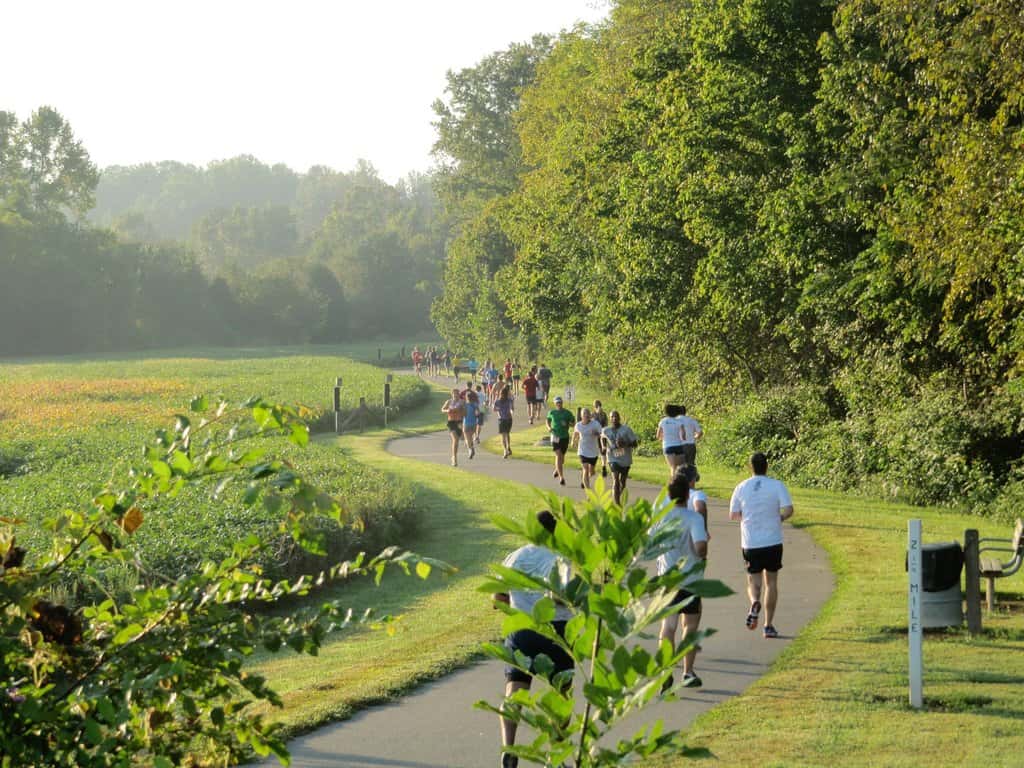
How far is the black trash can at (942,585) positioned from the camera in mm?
11191

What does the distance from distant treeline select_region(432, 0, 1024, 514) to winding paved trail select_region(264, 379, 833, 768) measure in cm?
602

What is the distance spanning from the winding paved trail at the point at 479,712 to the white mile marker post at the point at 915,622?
4.70ft

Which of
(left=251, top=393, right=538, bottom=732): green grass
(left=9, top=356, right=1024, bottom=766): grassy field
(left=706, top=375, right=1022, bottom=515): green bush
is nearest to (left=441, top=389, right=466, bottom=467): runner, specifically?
(left=9, top=356, right=1024, bottom=766): grassy field

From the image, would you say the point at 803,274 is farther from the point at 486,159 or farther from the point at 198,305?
the point at 198,305

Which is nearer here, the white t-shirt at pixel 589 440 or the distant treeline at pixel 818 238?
the distant treeline at pixel 818 238

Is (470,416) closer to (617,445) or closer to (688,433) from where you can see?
(617,445)

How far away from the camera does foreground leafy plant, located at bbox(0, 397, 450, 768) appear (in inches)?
148

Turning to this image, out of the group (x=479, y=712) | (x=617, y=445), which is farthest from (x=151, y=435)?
(x=479, y=712)

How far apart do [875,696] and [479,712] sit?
10.3ft

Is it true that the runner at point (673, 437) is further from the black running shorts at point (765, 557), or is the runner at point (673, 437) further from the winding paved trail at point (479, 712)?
the black running shorts at point (765, 557)

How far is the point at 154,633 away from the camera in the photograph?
406cm

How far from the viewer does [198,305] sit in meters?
120

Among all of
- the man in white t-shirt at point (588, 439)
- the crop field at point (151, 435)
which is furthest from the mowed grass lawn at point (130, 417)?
the man in white t-shirt at point (588, 439)

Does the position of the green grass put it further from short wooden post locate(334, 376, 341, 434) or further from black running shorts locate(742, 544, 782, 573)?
short wooden post locate(334, 376, 341, 434)
